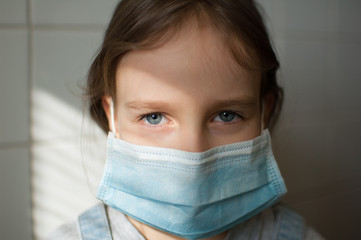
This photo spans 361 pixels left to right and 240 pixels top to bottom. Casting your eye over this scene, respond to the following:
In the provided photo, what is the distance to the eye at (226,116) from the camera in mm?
685

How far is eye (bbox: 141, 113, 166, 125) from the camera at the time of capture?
0.67 metres

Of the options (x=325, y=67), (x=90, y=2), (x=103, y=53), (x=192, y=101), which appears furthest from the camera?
(x=325, y=67)

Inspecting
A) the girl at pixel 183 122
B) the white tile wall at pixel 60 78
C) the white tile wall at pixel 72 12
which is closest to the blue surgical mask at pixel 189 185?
the girl at pixel 183 122

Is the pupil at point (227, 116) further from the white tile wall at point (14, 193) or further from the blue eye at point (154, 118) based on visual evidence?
the white tile wall at point (14, 193)

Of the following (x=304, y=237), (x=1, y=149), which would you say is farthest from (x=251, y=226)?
(x=1, y=149)

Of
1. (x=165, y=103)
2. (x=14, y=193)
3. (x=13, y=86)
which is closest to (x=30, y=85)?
(x=13, y=86)

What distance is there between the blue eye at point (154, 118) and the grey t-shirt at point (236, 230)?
0.24m

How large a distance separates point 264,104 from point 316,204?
735mm

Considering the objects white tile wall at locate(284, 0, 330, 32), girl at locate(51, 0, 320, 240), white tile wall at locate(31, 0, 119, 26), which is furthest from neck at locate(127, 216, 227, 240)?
white tile wall at locate(284, 0, 330, 32)

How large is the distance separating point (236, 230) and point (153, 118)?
0.34m

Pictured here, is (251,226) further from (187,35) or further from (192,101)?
(187,35)

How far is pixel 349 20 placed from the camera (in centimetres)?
133

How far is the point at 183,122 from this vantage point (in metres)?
0.63

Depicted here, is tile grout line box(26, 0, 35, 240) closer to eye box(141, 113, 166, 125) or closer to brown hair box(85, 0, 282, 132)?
brown hair box(85, 0, 282, 132)
